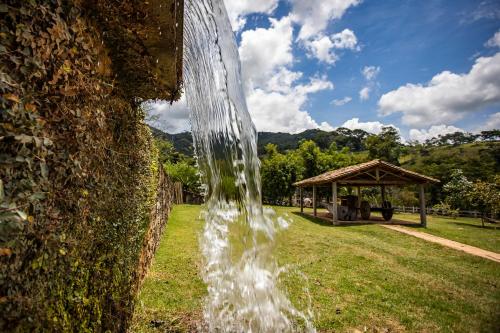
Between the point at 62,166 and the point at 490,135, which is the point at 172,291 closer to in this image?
the point at 62,166

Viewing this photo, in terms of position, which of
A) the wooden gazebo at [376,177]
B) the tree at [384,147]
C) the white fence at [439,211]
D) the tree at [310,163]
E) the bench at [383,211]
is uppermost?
the tree at [384,147]

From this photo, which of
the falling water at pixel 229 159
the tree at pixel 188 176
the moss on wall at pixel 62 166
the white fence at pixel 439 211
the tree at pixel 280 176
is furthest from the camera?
the tree at pixel 280 176

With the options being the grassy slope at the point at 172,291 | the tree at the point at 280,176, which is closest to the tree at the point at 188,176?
the tree at the point at 280,176

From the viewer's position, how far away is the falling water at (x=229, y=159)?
142 inches

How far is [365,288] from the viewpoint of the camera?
5.67m

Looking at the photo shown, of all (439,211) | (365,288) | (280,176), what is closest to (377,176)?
(365,288)

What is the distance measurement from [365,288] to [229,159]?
3716 mm

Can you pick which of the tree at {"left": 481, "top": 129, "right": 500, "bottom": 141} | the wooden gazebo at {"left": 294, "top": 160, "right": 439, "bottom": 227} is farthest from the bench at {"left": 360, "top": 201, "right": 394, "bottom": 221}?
the tree at {"left": 481, "top": 129, "right": 500, "bottom": 141}

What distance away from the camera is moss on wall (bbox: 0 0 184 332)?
130 cm

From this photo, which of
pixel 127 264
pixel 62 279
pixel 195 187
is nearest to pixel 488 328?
pixel 127 264

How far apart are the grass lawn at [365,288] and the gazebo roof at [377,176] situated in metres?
6.43

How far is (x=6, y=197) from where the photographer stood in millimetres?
1220

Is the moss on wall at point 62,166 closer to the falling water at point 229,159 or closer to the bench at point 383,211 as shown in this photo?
the falling water at point 229,159

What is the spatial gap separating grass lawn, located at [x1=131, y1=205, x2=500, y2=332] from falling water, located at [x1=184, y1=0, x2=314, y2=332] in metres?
0.40
